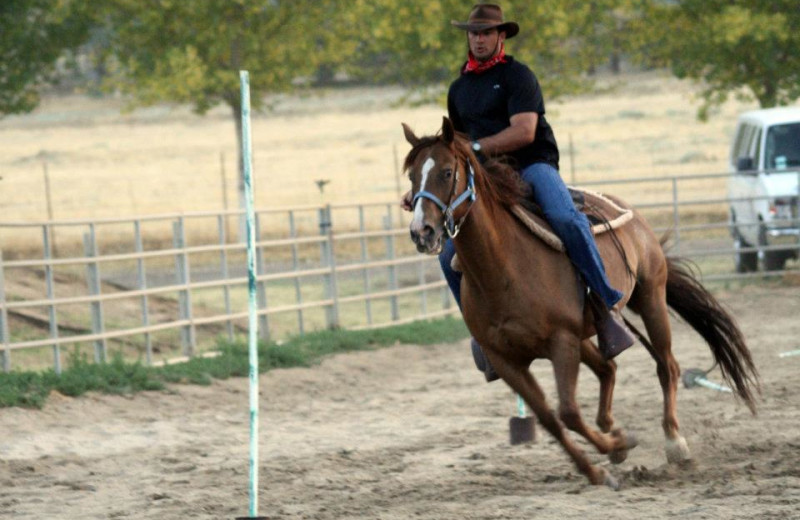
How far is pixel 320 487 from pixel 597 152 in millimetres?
34391

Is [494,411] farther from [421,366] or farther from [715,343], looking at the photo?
[421,366]

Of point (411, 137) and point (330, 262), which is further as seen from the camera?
point (330, 262)

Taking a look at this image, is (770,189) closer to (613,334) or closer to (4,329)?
(4,329)

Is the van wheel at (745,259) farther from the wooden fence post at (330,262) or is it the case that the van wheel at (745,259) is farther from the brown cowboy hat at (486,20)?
the brown cowboy hat at (486,20)

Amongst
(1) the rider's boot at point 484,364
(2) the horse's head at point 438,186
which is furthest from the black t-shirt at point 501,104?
(1) the rider's boot at point 484,364

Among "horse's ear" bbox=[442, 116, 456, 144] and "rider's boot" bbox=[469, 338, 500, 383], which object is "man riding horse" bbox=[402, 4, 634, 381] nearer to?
"rider's boot" bbox=[469, 338, 500, 383]

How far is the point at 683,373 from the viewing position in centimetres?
972

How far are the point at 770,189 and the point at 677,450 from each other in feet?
32.5

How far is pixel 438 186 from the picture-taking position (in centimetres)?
596

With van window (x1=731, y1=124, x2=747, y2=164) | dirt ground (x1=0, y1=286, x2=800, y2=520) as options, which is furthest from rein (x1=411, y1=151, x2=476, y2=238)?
van window (x1=731, y1=124, x2=747, y2=164)

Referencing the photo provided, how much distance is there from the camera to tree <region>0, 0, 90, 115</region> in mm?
18516

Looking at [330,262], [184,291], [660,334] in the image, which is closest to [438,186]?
[660,334]

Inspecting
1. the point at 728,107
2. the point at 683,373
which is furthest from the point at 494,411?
the point at 728,107

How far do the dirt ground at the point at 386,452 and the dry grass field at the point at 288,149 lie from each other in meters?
10.8
